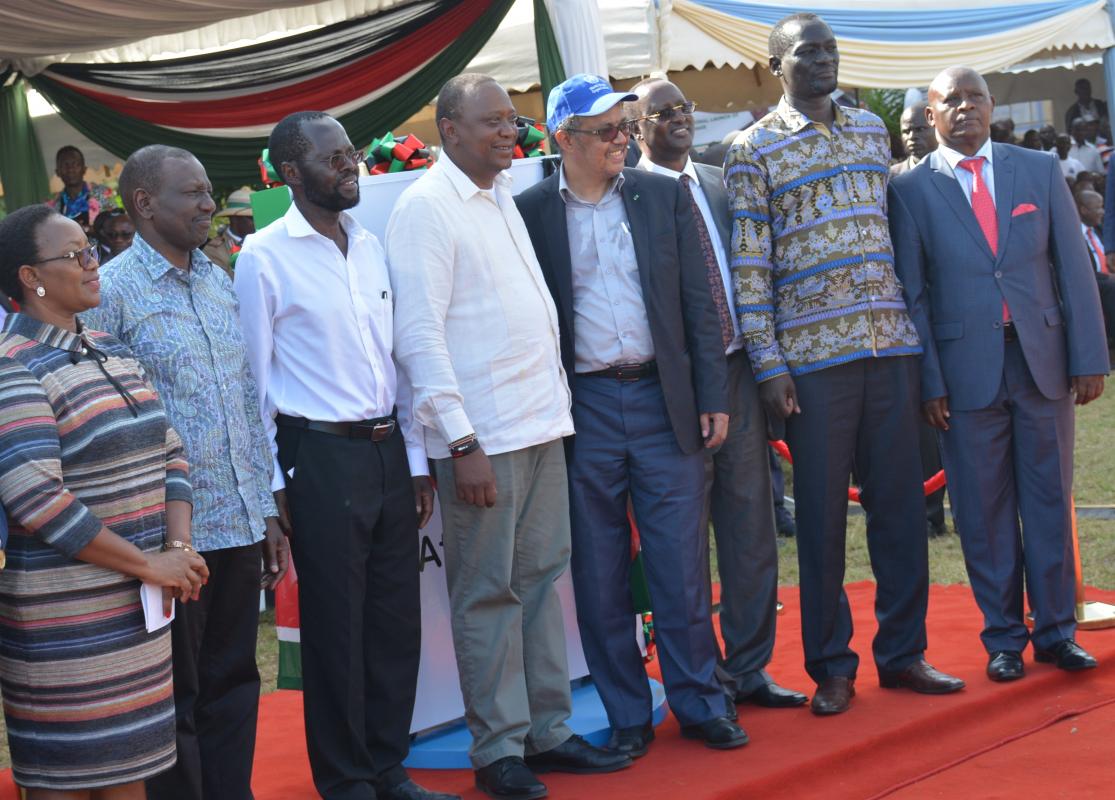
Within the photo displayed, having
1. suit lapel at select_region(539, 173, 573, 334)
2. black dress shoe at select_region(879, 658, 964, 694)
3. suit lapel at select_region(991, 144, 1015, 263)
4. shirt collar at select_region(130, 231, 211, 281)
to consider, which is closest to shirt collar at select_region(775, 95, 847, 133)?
suit lapel at select_region(991, 144, 1015, 263)

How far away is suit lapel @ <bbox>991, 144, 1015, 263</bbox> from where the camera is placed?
5.09 meters

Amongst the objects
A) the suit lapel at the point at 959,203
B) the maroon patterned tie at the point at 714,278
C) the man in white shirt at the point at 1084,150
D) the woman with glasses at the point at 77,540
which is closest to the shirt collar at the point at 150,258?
the woman with glasses at the point at 77,540

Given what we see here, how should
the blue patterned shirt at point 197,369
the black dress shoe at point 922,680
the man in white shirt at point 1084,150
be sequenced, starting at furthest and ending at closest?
the man in white shirt at point 1084,150 → the black dress shoe at point 922,680 → the blue patterned shirt at point 197,369

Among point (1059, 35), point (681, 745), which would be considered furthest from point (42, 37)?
point (1059, 35)

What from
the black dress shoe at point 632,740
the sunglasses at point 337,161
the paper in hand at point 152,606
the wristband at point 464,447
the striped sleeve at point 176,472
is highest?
the sunglasses at point 337,161

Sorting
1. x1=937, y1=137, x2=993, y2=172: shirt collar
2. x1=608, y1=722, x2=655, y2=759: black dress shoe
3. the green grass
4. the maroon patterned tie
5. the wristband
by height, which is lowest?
the green grass

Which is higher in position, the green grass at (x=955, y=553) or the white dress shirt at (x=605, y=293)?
the white dress shirt at (x=605, y=293)


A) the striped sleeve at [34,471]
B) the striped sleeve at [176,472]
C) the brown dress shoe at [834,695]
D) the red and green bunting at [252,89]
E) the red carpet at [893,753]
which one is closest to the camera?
the striped sleeve at [34,471]

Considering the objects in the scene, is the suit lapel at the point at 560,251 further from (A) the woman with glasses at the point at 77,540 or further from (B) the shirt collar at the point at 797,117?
(A) the woman with glasses at the point at 77,540

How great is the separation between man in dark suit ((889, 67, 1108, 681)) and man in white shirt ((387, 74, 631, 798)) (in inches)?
60.9

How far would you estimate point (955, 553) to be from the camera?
23.6 ft

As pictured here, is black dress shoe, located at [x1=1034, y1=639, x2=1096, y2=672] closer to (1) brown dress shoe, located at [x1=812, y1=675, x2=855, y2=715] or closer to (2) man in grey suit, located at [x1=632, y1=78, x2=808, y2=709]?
(1) brown dress shoe, located at [x1=812, y1=675, x2=855, y2=715]

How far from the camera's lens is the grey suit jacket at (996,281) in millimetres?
5051

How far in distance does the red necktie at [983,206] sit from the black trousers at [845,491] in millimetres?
546
